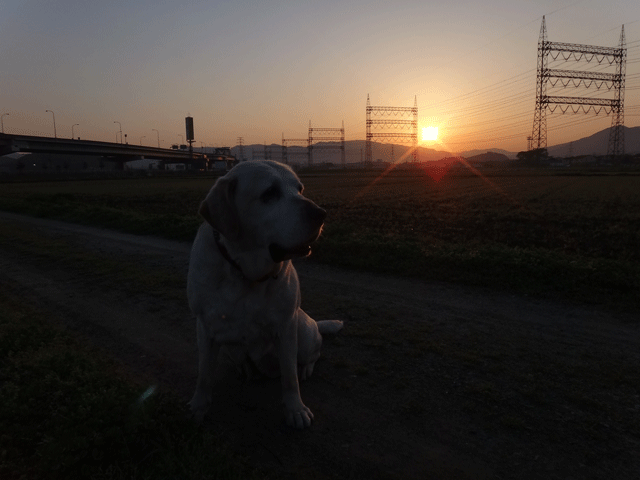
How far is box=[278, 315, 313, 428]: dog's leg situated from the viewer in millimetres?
3029

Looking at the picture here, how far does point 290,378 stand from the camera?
310cm

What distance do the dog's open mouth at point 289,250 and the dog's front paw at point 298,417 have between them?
1.09 metres

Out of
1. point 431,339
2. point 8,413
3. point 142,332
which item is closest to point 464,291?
point 431,339

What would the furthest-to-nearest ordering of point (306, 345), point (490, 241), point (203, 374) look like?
point (490, 241)
point (306, 345)
point (203, 374)

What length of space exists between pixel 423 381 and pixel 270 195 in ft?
6.74

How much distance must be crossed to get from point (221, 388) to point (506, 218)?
1304cm

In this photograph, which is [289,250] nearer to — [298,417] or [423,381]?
[298,417]

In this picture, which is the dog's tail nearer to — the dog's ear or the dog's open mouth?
the dog's open mouth

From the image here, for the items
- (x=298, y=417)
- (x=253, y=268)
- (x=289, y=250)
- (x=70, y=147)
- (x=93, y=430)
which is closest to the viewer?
(x=93, y=430)

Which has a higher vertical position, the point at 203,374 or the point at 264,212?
the point at 264,212

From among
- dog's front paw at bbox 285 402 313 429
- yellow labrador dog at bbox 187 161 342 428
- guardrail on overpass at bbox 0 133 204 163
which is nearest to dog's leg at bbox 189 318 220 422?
yellow labrador dog at bbox 187 161 342 428

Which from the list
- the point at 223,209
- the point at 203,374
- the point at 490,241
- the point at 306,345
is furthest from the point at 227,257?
the point at 490,241

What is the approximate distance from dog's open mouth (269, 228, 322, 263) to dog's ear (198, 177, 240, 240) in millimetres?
283

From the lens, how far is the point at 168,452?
2496 millimetres
